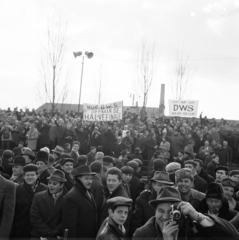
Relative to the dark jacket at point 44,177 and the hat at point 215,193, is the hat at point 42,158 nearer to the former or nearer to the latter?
the dark jacket at point 44,177

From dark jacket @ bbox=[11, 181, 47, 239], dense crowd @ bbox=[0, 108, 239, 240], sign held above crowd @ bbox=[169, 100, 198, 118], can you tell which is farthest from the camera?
sign held above crowd @ bbox=[169, 100, 198, 118]

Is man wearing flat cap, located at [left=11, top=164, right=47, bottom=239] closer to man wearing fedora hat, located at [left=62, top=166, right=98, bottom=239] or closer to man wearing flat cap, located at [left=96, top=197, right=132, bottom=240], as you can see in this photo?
man wearing fedora hat, located at [left=62, top=166, right=98, bottom=239]

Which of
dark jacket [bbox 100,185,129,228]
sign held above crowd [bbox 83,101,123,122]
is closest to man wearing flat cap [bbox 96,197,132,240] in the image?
dark jacket [bbox 100,185,129,228]

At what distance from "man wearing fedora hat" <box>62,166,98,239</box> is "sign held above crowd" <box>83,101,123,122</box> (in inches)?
503

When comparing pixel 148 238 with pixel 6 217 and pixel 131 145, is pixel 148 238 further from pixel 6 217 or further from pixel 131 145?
pixel 131 145

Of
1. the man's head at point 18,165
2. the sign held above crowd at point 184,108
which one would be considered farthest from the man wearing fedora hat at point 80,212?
the sign held above crowd at point 184,108

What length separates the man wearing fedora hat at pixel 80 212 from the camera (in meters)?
5.14

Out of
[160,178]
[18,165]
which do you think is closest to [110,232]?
[160,178]

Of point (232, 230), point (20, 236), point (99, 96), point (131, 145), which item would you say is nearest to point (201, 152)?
point (131, 145)

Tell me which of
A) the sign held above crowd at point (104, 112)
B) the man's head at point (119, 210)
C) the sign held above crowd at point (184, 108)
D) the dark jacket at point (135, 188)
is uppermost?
the sign held above crowd at point (184, 108)

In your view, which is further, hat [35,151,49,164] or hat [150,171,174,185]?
hat [35,151,49,164]

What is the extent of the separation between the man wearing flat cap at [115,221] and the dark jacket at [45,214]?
1.60m

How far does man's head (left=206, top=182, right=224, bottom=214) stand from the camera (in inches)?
158

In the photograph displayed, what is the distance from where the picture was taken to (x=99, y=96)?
38219mm
